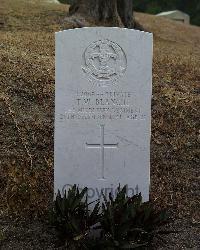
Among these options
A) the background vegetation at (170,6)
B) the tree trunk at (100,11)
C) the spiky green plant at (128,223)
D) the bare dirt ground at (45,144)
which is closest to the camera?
the spiky green plant at (128,223)

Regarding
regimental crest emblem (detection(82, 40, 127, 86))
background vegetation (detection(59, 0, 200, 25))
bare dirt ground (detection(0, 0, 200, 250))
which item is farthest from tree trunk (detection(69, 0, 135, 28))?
background vegetation (detection(59, 0, 200, 25))

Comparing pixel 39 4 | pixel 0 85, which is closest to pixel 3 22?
pixel 39 4

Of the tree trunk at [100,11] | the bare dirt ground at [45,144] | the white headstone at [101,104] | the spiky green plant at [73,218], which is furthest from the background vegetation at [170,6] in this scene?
the spiky green plant at [73,218]

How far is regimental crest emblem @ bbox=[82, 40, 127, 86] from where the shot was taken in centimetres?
562

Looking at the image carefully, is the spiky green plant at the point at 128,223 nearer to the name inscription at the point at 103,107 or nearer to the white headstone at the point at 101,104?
the white headstone at the point at 101,104

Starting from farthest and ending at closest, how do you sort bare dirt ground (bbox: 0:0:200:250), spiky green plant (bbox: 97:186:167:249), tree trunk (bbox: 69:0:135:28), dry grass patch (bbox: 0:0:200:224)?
tree trunk (bbox: 69:0:135:28) → dry grass patch (bbox: 0:0:200:224) → bare dirt ground (bbox: 0:0:200:250) → spiky green plant (bbox: 97:186:167:249)

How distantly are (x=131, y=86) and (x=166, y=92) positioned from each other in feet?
11.8

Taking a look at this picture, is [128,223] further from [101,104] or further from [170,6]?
[170,6]

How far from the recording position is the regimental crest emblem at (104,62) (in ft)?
18.4

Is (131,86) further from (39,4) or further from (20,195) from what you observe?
(39,4)

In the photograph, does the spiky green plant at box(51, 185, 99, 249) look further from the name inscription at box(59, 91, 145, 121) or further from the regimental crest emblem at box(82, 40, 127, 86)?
the regimental crest emblem at box(82, 40, 127, 86)

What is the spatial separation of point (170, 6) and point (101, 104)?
1925 inches

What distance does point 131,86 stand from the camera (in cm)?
568

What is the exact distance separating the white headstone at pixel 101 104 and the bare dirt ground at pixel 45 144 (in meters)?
0.55
